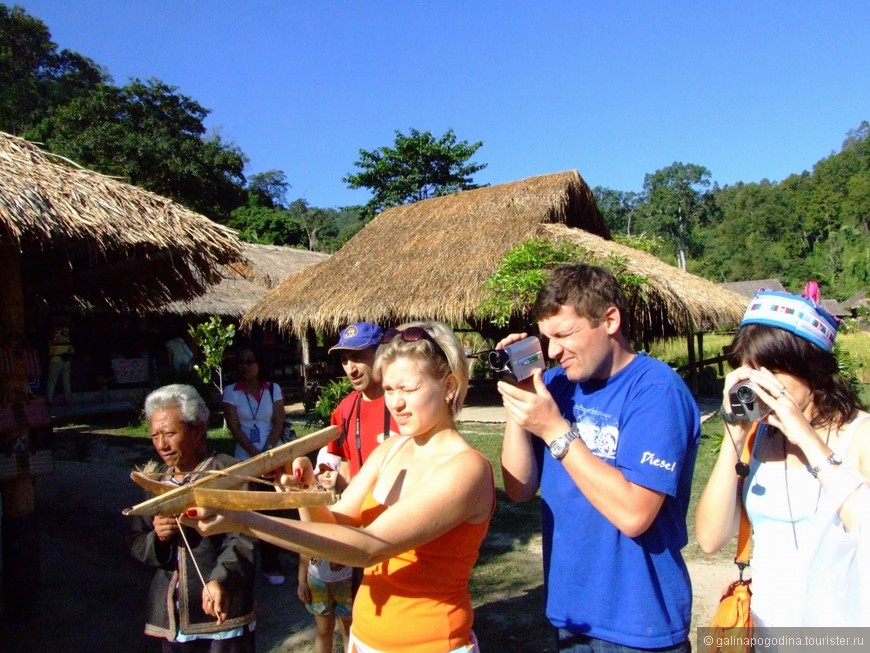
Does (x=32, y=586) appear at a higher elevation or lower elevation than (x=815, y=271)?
lower

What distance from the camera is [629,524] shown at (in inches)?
63.5

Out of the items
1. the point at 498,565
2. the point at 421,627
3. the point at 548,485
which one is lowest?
the point at 498,565

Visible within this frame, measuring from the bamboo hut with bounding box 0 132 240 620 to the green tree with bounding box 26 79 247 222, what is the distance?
21112mm

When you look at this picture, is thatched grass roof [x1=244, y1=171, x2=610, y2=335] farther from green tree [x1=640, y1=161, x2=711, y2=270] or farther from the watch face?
green tree [x1=640, y1=161, x2=711, y2=270]

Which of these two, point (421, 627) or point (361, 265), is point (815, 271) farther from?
point (421, 627)

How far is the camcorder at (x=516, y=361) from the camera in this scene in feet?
5.74

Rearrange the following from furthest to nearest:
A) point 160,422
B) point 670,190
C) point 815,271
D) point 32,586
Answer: point 670,190
point 815,271
point 32,586
point 160,422

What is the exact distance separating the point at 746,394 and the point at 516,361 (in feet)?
1.91

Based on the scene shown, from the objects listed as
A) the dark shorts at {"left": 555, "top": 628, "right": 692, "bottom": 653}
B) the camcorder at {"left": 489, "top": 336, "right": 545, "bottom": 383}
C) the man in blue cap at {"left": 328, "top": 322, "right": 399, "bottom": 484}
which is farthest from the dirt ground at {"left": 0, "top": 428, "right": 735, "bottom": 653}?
the camcorder at {"left": 489, "top": 336, "right": 545, "bottom": 383}

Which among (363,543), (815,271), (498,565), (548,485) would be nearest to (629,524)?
(548,485)

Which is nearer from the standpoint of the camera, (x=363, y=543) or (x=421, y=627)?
(x=363, y=543)

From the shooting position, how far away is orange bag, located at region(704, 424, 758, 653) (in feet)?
5.53

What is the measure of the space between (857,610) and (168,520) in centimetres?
197

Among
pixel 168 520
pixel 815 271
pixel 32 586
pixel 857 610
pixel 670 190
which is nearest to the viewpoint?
pixel 857 610
